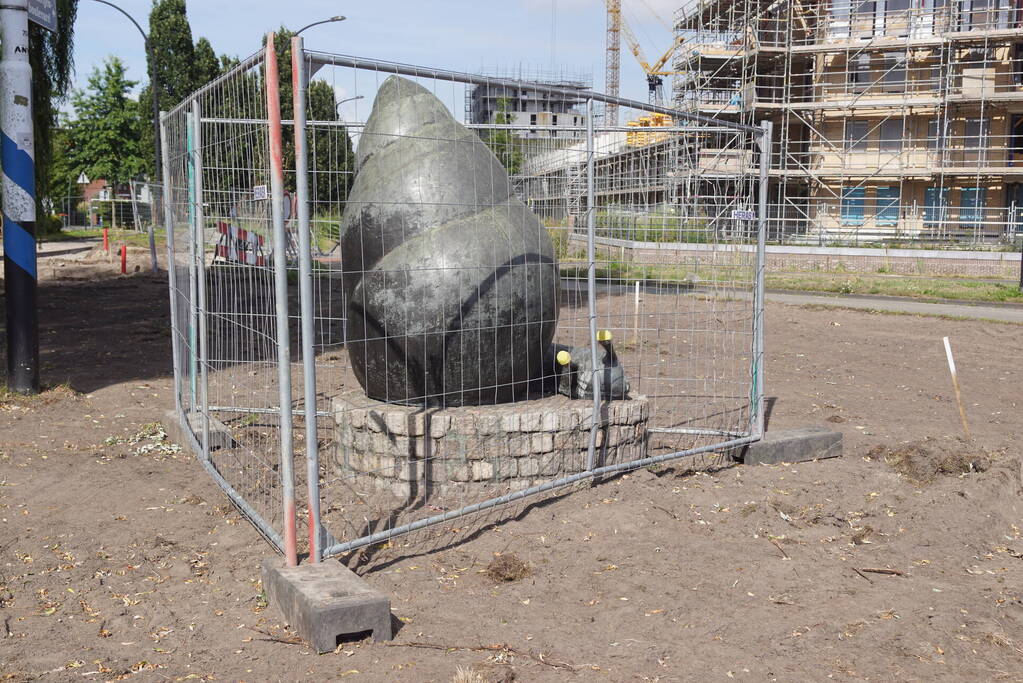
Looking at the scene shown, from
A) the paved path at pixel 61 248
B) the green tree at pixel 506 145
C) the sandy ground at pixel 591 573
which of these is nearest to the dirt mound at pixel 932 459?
the sandy ground at pixel 591 573

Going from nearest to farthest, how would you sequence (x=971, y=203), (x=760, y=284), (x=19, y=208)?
(x=760, y=284) < (x=19, y=208) < (x=971, y=203)

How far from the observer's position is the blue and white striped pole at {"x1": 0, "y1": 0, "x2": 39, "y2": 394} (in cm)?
868

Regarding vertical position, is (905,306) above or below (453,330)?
below

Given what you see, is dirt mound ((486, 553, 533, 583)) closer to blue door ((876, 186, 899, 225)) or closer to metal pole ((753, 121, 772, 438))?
metal pole ((753, 121, 772, 438))

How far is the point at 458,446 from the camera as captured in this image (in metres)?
5.95

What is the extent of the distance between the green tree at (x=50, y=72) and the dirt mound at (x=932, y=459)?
12.4 metres

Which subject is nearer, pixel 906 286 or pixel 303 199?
pixel 303 199

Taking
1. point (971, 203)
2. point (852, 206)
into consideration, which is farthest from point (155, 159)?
point (971, 203)

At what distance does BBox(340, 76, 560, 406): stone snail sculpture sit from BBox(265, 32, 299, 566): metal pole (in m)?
1.37

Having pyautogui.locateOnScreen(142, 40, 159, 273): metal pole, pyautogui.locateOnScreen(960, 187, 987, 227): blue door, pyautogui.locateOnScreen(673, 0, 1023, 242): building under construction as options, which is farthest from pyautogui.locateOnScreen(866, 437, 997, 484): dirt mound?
pyautogui.locateOnScreen(960, 187, 987, 227): blue door

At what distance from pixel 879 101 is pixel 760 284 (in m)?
33.9

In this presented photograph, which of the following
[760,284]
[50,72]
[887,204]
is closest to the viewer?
[760,284]

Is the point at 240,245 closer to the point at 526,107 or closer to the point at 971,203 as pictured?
the point at 526,107

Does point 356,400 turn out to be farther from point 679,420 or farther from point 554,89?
point 679,420
